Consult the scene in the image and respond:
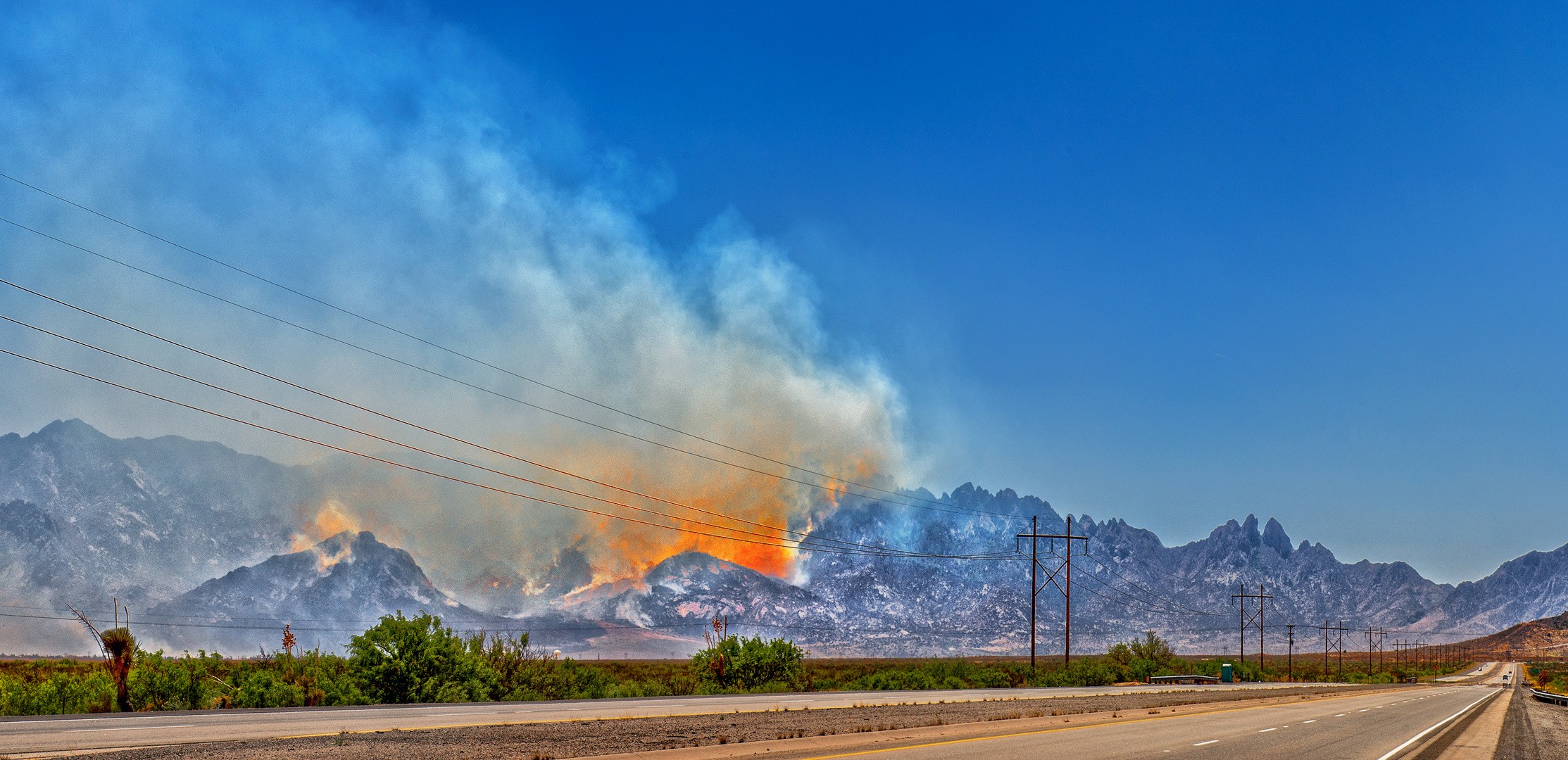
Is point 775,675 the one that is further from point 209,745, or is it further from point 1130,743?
point 209,745

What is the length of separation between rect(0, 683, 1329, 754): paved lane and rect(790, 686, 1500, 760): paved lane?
32.5ft

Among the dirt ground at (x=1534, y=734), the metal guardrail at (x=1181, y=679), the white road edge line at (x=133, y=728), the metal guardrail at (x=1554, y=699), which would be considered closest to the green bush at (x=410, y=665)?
the white road edge line at (x=133, y=728)

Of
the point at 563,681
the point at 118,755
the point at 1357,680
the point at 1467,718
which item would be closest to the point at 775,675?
the point at 563,681

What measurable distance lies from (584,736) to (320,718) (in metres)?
8.41

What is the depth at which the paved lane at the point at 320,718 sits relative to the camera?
63.6 feet

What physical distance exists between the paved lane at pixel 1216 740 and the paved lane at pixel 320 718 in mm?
9906

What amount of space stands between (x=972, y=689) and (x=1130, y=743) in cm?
3419

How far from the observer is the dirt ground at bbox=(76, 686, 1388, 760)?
56.9 feet

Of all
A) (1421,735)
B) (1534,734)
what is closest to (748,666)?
(1421,735)

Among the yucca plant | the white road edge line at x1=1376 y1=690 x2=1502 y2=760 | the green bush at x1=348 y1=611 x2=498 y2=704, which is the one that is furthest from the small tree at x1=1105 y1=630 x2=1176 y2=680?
the yucca plant

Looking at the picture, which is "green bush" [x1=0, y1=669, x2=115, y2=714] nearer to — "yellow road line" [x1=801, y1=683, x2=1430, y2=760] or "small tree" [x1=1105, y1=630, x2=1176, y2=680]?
"yellow road line" [x1=801, y1=683, x2=1430, y2=760]

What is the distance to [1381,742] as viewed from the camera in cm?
2595

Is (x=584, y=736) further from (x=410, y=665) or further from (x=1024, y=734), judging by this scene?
(x=410, y=665)

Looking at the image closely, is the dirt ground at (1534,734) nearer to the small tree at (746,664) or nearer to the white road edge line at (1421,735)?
the white road edge line at (1421,735)
